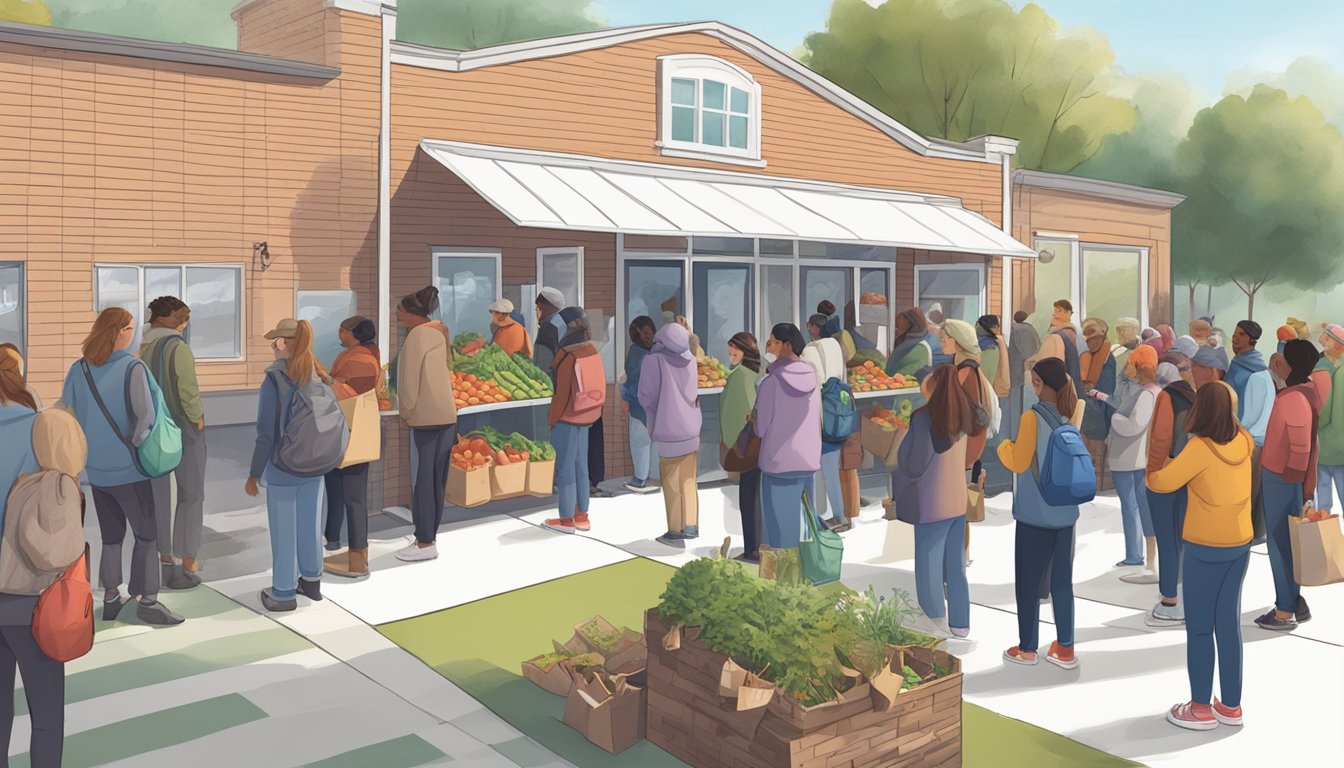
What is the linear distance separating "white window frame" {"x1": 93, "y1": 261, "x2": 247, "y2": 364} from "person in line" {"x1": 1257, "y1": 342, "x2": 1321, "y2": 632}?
8.35m

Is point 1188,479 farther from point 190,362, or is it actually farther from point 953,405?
point 190,362

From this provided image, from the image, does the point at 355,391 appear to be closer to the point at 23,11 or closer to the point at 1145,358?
the point at 1145,358

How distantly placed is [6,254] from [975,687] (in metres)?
8.12

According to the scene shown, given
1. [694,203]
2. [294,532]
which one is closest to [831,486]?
[694,203]

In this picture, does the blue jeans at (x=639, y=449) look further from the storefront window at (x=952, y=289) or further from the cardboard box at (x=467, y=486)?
the storefront window at (x=952, y=289)

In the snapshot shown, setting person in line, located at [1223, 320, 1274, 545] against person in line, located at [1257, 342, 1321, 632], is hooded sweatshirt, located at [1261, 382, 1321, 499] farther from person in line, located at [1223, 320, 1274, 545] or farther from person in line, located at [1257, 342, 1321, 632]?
person in line, located at [1223, 320, 1274, 545]

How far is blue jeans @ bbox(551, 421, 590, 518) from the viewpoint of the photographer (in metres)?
9.80

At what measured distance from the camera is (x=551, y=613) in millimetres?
7785

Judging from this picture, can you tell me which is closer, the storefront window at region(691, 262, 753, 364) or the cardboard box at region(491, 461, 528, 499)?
the cardboard box at region(491, 461, 528, 499)

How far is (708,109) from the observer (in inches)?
539

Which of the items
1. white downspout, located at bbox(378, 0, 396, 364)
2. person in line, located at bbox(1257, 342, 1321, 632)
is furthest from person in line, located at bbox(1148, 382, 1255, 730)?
white downspout, located at bbox(378, 0, 396, 364)

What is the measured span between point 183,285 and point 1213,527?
845 cm

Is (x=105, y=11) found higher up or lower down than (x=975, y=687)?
higher up

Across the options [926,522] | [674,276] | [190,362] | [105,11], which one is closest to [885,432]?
[674,276]
